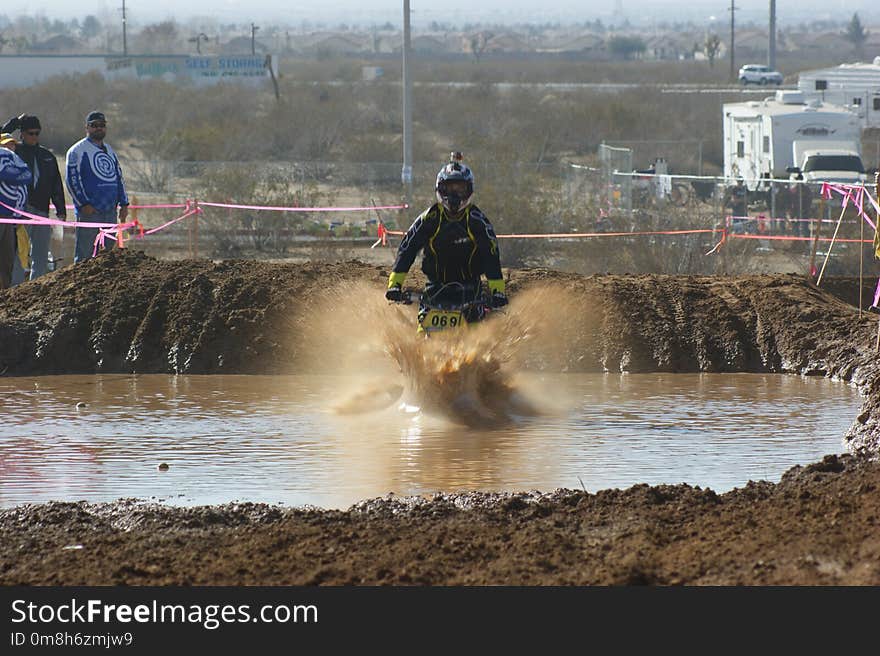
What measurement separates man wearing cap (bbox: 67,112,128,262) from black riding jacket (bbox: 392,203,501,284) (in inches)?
244

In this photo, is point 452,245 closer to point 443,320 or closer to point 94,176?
point 443,320

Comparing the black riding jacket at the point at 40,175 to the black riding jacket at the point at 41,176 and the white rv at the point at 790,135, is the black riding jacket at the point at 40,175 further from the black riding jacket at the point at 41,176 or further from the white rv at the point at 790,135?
the white rv at the point at 790,135

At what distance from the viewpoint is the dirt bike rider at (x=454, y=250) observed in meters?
12.3

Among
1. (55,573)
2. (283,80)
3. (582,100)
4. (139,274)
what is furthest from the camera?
(283,80)

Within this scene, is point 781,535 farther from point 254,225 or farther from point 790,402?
point 254,225

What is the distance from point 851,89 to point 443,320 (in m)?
31.7

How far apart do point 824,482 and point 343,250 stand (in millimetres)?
19978

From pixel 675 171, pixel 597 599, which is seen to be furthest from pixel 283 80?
pixel 597 599

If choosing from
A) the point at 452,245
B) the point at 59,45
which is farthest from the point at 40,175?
the point at 59,45

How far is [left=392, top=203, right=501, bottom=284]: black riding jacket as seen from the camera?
12.3 meters

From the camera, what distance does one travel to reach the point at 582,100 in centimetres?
7456

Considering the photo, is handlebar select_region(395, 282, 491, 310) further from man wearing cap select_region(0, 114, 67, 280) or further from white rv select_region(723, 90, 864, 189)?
white rv select_region(723, 90, 864, 189)

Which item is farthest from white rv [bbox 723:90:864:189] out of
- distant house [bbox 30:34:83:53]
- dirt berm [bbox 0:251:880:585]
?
distant house [bbox 30:34:83:53]

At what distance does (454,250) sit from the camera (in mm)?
12406
